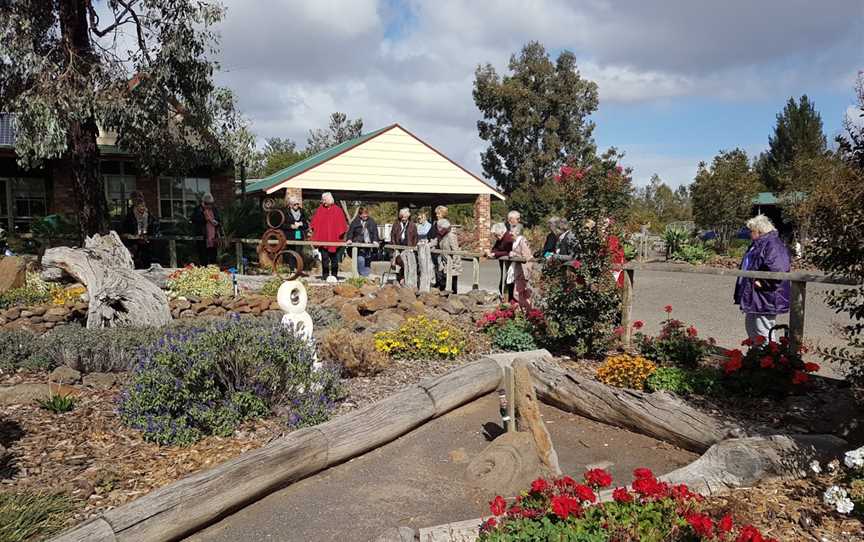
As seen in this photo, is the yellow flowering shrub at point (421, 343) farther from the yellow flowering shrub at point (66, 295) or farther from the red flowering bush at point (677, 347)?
the yellow flowering shrub at point (66, 295)

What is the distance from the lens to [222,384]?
500 cm

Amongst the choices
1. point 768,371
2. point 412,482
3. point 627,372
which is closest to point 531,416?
point 412,482

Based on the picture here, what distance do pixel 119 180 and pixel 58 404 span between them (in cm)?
1574

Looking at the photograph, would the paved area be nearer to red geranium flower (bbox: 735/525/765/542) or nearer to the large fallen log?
the large fallen log

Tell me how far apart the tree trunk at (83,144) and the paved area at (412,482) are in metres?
10.4

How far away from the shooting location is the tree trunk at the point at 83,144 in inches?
480

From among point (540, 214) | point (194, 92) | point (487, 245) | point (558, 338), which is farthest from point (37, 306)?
point (540, 214)

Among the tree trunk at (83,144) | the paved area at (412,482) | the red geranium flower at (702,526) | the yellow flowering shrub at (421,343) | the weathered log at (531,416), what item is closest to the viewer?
the red geranium flower at (702,526)

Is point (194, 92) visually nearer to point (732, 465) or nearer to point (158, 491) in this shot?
point (158, 491)

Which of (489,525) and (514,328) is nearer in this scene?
(489,525)

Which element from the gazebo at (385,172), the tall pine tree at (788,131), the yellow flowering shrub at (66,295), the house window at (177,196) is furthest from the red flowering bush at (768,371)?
the tall pine tree at (788,131)

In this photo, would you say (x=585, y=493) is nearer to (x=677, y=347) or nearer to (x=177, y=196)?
(x=677, y=347)

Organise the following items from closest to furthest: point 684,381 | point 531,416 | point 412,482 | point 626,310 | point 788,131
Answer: point 412,482
point 531,416
point 684,381
point 626,310
point 788,131

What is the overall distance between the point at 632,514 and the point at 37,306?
870 cm
